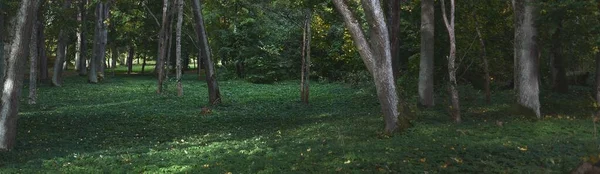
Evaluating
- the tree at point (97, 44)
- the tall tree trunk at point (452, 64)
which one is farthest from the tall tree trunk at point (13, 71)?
the tree at point (97, 44)

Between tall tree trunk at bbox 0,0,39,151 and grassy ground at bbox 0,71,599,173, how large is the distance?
54 cm

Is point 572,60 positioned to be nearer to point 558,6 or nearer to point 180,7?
point 558,6

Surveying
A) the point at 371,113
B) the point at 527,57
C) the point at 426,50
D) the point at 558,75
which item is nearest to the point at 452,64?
the point at 527,57

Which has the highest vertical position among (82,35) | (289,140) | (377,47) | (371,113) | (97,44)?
Answer: (82,35)

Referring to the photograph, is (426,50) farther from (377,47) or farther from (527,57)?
(377,47)

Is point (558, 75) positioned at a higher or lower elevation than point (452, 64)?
lower

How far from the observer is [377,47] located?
40.3 feet

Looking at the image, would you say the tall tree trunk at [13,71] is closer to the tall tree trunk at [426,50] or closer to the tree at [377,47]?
the tree at [377,47]

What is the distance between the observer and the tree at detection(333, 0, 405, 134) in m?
12.2

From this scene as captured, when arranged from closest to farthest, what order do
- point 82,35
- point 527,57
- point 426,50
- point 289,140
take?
point 289,140 < point 527,57 < point 426,50 < point 82,35

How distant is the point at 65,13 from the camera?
1064 inches

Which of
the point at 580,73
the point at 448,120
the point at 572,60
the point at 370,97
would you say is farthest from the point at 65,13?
the point at 580,73

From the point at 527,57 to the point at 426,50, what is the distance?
140 inches

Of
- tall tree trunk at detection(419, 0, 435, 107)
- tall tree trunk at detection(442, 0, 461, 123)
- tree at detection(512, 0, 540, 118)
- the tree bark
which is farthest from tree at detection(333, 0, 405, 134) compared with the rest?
the tree bark
